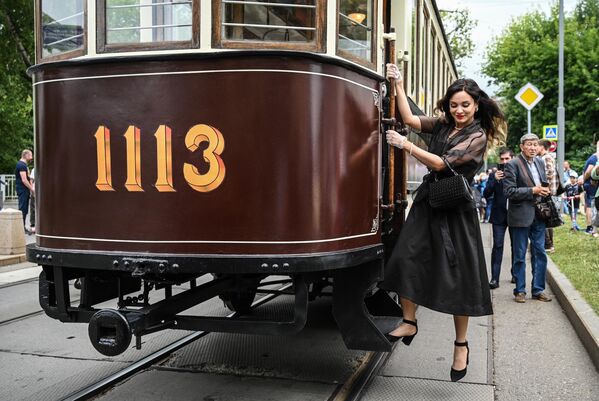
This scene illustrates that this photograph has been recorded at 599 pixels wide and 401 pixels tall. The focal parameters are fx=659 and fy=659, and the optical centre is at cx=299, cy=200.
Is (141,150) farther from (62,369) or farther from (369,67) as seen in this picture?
(62,369)

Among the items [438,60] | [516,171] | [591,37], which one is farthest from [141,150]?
[591,37]

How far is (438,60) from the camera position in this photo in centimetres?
916

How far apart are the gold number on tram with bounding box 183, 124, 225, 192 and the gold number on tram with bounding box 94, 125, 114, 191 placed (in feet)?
1.48

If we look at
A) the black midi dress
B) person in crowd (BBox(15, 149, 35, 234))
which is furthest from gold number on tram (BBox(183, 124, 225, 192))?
person in crowd (BBox(15, 149, 35, 234))

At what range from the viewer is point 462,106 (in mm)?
4012

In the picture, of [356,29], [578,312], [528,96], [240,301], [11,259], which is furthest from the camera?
[528,96]

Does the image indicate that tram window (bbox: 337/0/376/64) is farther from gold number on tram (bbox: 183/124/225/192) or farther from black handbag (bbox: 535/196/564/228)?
black handbag (bbox: 535/196/564/228)

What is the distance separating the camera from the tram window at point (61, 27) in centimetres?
377

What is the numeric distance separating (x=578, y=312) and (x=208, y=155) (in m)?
3.94

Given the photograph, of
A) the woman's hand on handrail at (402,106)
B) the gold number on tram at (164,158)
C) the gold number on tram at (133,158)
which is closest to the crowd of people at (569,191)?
the woman's hand on handrail at (402,106)

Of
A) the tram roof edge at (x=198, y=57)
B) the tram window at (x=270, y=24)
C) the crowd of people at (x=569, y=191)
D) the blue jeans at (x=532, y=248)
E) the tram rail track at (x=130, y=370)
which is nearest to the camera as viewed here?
the tram roof edge at (x=198, y=57)

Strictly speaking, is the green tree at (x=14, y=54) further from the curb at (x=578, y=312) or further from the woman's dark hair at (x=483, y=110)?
the woman's dark hair at (x=483, y=110)

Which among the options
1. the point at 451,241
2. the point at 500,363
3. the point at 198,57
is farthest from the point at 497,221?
the point at 198,57

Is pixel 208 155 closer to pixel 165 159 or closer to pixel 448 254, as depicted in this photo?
pixel 165 159
